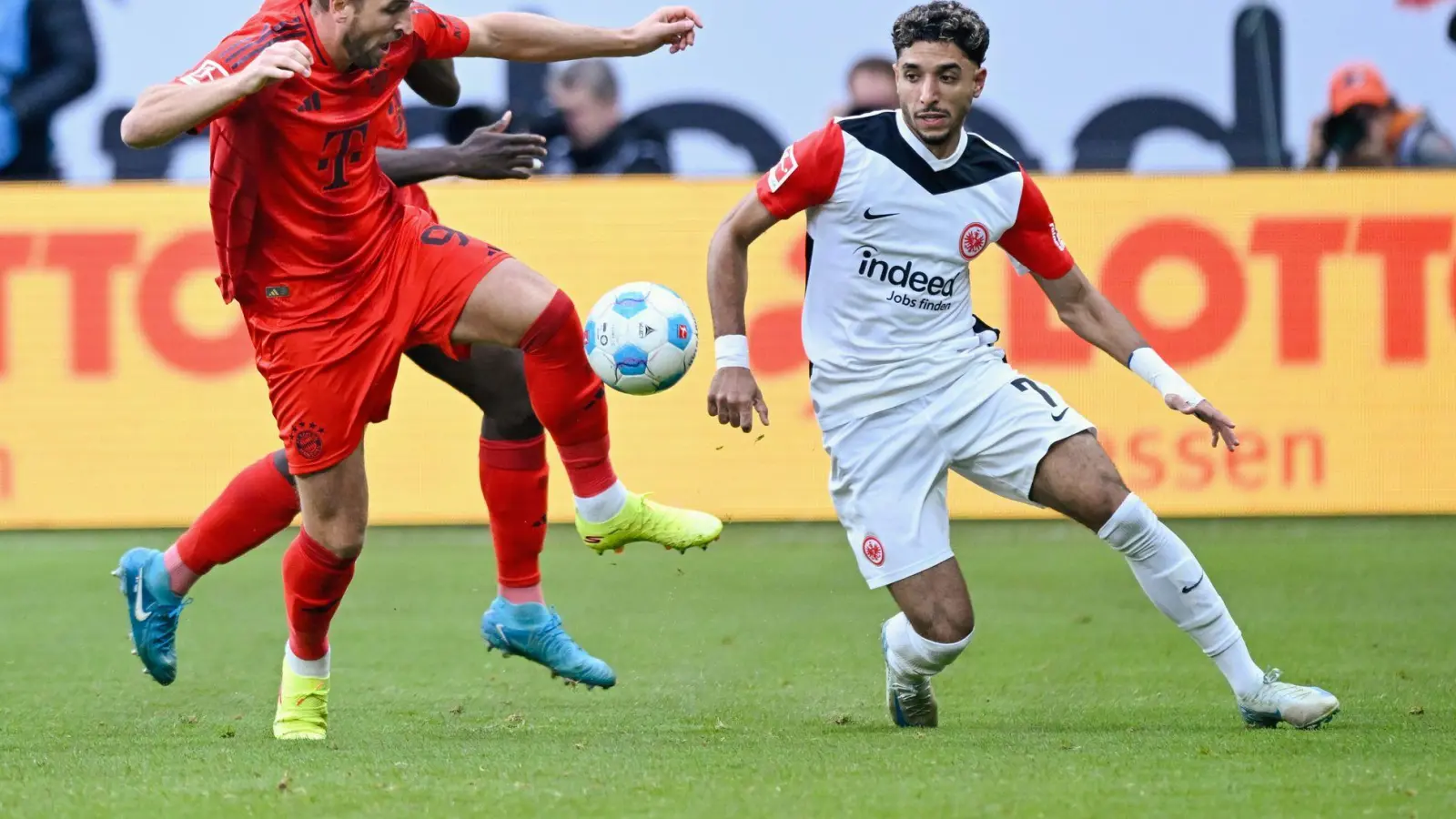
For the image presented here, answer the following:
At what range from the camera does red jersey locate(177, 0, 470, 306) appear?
505 cm

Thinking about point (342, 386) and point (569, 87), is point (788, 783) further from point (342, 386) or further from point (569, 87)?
point (569, 87)

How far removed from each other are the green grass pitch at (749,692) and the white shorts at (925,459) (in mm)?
500

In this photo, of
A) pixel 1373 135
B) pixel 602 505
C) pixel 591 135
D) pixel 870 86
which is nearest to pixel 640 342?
pixel 602 505

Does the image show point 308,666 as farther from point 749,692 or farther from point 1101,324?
point 1101,324

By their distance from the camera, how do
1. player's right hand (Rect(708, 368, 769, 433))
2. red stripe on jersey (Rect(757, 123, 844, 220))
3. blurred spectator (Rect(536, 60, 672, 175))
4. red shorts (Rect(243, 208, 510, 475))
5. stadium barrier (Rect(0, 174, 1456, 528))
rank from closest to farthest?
player's right hand (Rect(708, 368, 769, 433))
red shorts (Rect(243, 208, 510, 475))
red stripe on jersey (Rect(757, 123, 844, 220))
stadium barrier (Rect(0, 174, 1456, 528))
blurred spectator (Rect(536, 60, 672, 175))

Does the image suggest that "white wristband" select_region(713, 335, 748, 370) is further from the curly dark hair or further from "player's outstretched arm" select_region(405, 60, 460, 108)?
"player's outstretched arm" select_region(405, 60, 460, 108)

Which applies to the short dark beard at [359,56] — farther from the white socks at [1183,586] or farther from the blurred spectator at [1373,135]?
the blurred spectator at [1373,135]

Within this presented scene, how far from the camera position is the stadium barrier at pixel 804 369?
10.4 metres

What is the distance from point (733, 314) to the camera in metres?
5.16

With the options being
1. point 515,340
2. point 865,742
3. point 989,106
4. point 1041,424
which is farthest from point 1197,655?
point 989,106

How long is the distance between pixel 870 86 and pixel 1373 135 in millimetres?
3037

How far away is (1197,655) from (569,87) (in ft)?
21.0

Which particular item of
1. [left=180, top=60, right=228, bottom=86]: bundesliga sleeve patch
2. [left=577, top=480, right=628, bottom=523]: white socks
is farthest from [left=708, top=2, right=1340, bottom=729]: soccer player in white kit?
[left=180, top=60, right=228, bottom=86]: bundesliga sleeve patch

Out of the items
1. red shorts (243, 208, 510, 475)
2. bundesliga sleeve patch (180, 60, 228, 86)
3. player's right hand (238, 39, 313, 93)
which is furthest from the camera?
red shorts (243, 208, 510, 475)
